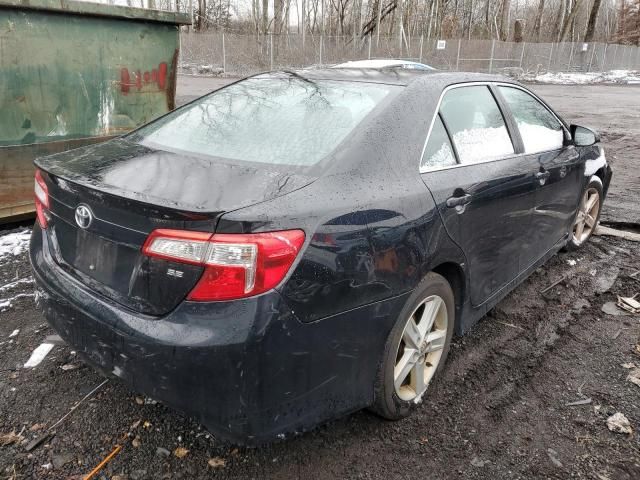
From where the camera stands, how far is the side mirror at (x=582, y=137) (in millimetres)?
3881

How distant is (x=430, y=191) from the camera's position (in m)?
2.27

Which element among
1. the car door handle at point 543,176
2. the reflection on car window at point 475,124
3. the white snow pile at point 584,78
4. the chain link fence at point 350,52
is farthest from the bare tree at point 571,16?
Result: the reflection on car window at point 475,124

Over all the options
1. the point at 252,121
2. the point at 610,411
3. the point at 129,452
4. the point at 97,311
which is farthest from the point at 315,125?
the point at 610,411

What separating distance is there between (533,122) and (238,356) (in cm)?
281

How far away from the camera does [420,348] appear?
244 cm

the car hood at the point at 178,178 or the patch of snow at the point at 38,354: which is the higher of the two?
the car hood at the point at 178,178

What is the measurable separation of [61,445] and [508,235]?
8.28ft

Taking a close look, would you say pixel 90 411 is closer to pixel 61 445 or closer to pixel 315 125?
pixel 61 445

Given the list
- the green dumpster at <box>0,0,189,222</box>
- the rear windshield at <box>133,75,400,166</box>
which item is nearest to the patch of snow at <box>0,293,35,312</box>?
the green dumpster at <box>0,0,189,222</box>

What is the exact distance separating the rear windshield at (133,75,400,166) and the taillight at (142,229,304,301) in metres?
0.48

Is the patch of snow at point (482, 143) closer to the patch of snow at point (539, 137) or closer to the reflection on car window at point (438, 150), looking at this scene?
the reflection on car window at point (438, 150)

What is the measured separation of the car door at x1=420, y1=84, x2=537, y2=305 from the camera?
2424 millimetres

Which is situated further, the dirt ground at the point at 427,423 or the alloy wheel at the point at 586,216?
the alloy wheel at the point at 586,216

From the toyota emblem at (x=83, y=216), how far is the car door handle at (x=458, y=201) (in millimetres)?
1529
